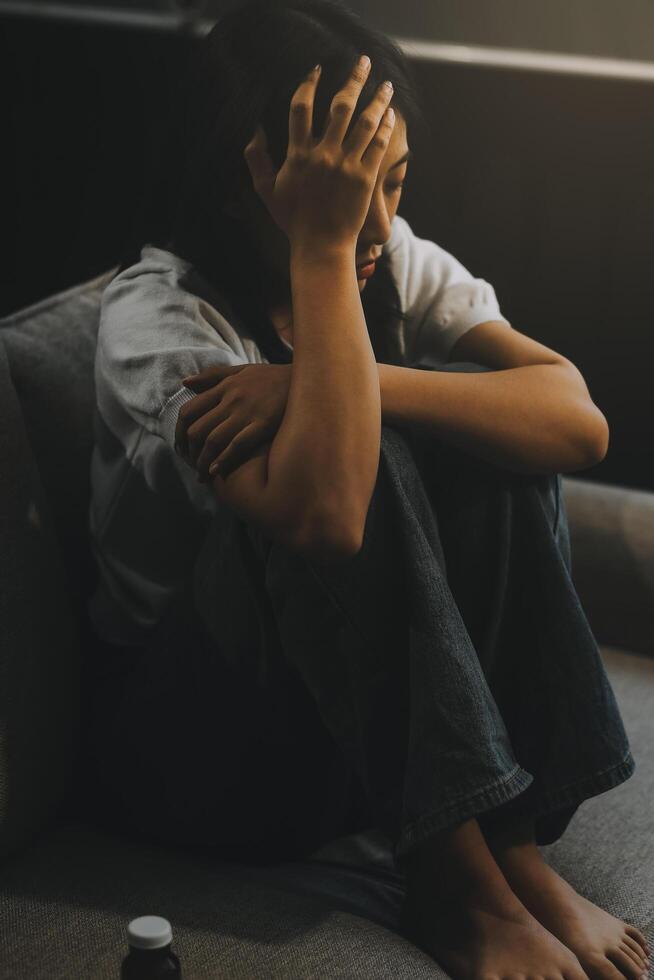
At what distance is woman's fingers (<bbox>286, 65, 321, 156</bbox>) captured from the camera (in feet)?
2.99

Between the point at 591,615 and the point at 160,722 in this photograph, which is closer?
the point at 160,722

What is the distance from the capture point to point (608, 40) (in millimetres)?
1620

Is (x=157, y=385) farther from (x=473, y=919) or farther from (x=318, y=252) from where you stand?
(x=473, y=919)

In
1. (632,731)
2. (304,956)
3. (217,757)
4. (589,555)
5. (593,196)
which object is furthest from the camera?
(593,196)

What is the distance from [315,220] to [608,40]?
3.02 ft

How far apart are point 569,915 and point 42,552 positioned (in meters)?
0.58

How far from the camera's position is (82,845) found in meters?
1.03

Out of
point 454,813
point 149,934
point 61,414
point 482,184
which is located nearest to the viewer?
point 149,934

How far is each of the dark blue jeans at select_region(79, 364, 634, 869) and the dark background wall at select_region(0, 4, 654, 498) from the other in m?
0.73

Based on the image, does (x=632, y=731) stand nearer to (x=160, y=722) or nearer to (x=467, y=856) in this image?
(x=467, y=856)

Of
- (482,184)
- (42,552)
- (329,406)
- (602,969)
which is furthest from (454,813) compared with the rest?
(482,184)

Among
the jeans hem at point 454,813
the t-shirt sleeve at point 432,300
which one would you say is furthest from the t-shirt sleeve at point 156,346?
the jeans hem at point 454,813

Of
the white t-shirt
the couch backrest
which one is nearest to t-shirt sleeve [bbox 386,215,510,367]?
the white t-shirt

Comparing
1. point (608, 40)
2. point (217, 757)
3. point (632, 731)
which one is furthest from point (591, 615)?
point (608, 40)
